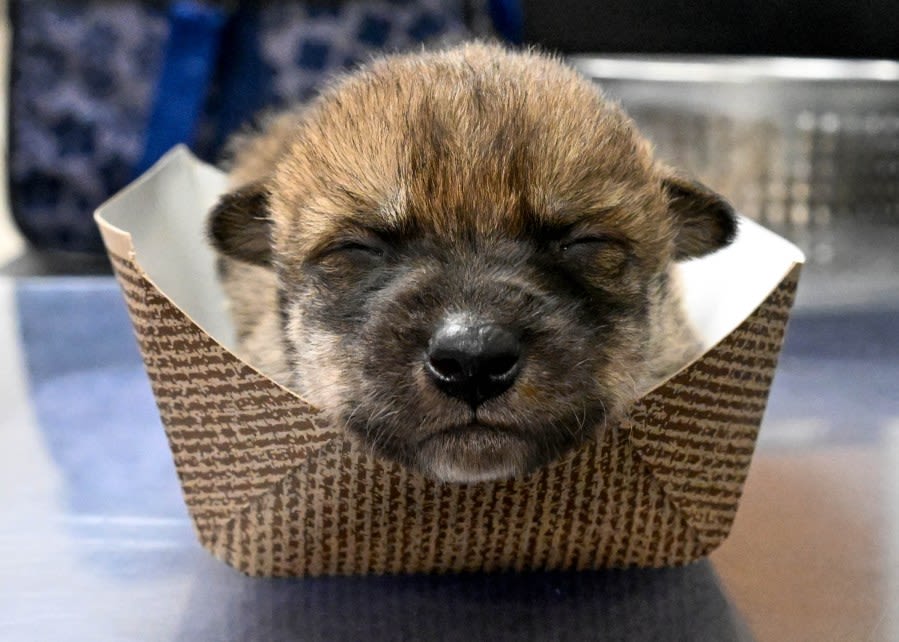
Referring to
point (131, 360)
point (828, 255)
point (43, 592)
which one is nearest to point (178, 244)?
point (131, 360)

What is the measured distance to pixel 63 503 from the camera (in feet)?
4.78

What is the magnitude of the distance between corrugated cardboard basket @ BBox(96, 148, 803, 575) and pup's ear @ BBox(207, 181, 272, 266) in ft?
0.67

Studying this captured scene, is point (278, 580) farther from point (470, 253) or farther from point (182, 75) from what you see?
point (182, 75)

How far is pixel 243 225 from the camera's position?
144cm

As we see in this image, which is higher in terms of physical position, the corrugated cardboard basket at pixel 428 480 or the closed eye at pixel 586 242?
the closed eye at pixel 586 242

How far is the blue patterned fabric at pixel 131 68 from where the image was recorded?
261cm

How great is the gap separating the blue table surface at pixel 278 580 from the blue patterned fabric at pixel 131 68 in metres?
0.99

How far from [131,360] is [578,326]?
1146 mm

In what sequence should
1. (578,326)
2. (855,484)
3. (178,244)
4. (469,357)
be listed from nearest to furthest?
(469,357) < (578,326) < (855,484) < (178,244)

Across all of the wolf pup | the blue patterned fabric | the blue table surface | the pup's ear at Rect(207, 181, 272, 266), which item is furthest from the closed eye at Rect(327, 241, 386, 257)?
the blue patterned fabric

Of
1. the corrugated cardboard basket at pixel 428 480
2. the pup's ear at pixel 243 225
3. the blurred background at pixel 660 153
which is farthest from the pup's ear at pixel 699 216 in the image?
the pup's ear at pixel 243 225

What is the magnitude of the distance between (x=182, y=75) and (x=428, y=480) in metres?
1.82

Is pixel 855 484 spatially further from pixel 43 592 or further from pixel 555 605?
pixel 43 592

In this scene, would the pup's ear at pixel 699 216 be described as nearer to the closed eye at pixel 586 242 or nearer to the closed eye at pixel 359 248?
the closed eye at pixel 586 242
